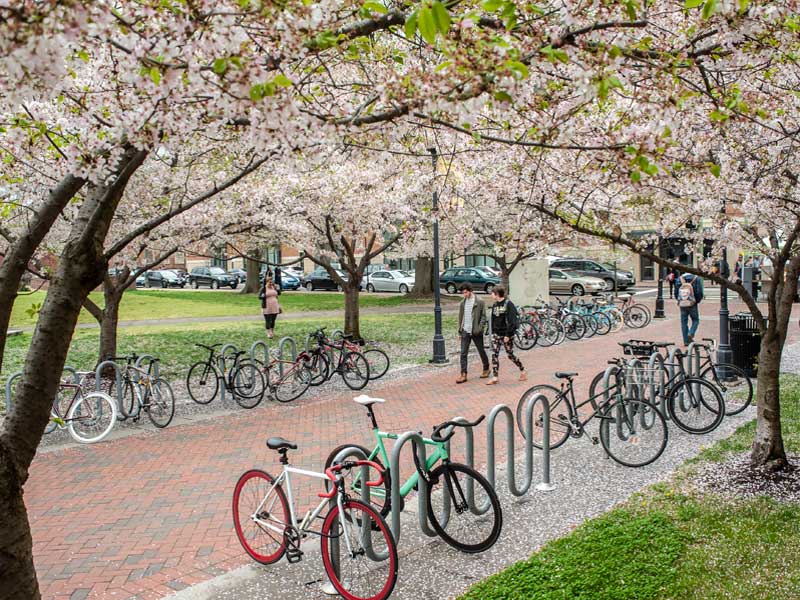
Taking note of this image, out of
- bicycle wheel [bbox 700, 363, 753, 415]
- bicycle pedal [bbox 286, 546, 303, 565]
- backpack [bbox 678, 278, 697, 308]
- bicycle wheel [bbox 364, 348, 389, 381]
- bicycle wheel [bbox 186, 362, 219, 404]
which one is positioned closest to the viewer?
bicycle pedal [bbox 286, 546, 303, 565]

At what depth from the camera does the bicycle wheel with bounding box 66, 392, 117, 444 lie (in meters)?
8.98

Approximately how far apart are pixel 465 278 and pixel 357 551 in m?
38.0

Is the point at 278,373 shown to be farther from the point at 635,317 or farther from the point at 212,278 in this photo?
the point at 212,278

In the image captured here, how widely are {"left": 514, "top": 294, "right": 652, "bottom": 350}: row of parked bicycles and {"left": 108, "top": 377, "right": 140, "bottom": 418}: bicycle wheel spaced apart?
32.4 ft

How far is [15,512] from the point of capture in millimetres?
3303

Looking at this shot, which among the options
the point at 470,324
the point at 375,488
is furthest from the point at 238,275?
the point at 375,488

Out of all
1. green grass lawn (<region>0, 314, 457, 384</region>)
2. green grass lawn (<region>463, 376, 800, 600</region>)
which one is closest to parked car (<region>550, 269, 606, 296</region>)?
green grass lawn (<region>0, 314, 457, 384</region>)

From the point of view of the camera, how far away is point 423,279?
118ft

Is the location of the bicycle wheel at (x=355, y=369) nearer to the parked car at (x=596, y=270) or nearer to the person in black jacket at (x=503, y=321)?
the person in black jacket at (x=503, y=321)

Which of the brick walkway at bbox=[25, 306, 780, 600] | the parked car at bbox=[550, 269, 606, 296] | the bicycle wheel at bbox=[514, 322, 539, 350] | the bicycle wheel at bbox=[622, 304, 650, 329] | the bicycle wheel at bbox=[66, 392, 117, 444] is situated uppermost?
the parked car at bbox=[550, 269, 606, 296]

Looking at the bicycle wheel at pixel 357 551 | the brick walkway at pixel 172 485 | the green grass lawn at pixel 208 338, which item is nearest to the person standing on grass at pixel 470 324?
the brick walkway at pixel 172 485

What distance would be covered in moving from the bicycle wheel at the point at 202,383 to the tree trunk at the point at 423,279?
24416 millimetres

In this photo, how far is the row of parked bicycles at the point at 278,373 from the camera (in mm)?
11055

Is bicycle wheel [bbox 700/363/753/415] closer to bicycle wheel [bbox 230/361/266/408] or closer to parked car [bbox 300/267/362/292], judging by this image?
bicycle wheel [bbox 230/361/266/408]
